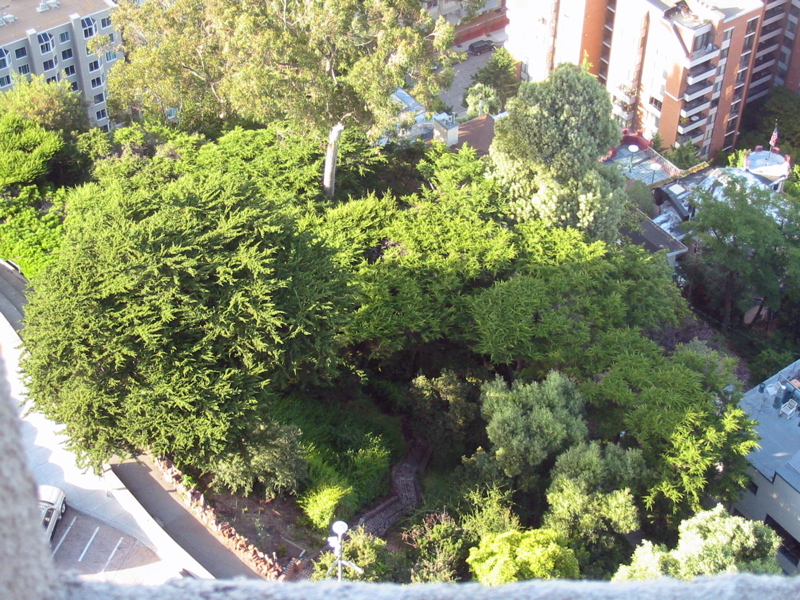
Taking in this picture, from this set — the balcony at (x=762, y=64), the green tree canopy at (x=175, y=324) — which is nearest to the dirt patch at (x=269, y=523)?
the green tree canopy at (x=175, y=324)

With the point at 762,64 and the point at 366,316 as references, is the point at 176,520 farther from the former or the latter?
the point at 762,64

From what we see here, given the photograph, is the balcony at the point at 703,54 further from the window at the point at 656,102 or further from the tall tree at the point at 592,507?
the tall tree at the point at 592,507

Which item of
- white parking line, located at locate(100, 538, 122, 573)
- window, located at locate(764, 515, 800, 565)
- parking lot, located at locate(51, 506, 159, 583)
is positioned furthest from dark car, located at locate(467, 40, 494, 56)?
white parking line, located at locate(100, 538, 122, 573)

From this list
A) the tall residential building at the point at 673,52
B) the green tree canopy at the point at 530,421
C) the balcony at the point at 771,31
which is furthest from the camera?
the balcony at the point at 771,31

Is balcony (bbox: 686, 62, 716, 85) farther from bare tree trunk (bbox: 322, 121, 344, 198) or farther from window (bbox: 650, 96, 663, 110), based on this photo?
bare tree trunk (bbox: 322, 121, 344, 198)

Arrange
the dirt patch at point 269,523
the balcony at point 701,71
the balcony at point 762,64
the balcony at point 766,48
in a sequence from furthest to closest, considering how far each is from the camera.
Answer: the balcony at point 762,64 → the balcony at point 766,48 → the balcony at point 701,71 → the dirt patch at point 269,523

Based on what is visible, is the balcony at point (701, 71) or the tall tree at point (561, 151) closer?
the tall tree at point (561, 151)
